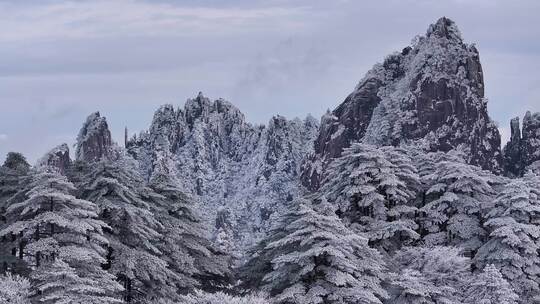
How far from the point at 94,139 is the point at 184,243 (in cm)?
13895

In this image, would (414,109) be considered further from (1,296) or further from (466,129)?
(1,296)

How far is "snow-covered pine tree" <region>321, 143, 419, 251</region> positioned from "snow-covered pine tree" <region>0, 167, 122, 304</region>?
660 inches

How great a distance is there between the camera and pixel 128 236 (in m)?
37.3

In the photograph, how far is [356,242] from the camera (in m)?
36.9

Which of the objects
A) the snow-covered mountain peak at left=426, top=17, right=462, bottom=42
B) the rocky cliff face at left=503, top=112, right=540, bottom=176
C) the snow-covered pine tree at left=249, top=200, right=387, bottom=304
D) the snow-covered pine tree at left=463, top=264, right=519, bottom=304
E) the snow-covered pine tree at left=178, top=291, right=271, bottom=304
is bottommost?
the snow-covered pine tree at left=463, top=264, right=519, bottom=304

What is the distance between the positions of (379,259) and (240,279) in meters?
9.06

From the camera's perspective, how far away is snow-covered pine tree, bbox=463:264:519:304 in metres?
38.3

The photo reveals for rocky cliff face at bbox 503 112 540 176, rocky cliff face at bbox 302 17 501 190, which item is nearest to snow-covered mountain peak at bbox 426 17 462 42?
rocky cliff face at bbox 302 17 501 190

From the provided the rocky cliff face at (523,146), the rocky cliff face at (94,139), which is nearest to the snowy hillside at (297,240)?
the rocky cliff face at (523,146)

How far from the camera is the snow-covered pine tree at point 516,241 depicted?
41938 mm

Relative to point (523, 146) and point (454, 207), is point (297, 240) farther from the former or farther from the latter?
point (523, 146)

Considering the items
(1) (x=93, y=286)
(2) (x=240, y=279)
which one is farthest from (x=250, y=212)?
(1) (x=93, y=286)

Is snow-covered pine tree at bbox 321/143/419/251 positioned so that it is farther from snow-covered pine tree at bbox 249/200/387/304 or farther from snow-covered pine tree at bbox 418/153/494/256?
snow-covered pine tree at bbox 249/200/387/304

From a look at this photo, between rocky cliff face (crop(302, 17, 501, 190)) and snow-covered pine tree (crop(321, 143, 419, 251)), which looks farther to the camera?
rocky cliff face (crop(302, 17, 501, 190))
